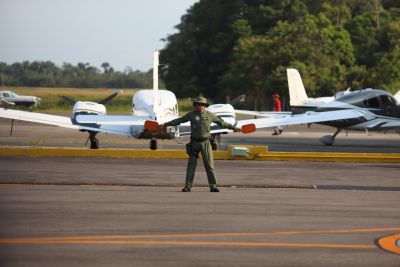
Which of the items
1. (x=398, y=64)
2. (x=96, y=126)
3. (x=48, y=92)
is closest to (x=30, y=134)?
(x=96, y=126)

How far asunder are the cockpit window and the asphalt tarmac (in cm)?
1092

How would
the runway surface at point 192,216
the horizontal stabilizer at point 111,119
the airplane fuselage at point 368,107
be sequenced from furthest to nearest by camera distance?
the airplane fuselage at point 368,107 → the horizontal stabilizer at point 111,119 → the runway surface at point 192,216

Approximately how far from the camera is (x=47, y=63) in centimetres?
12575

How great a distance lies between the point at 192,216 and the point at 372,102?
76.7ft

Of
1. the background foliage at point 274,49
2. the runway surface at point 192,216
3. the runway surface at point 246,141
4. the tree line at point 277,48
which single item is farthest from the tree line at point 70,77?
the runway surface at point 192,216

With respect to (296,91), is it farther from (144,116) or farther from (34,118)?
(144,116)

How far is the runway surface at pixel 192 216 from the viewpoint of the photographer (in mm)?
11203

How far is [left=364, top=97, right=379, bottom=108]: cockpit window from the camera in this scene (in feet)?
121

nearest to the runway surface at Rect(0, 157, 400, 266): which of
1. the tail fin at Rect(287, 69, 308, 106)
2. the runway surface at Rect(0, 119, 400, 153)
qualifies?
the runway surface at Rect(0, 119, 400, 153)

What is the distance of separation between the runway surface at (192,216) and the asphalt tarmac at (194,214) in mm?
16

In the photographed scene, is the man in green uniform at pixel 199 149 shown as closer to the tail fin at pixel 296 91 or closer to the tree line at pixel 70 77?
the tail fin at pixel 296 91

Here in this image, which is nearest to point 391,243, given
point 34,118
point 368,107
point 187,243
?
point 187,243

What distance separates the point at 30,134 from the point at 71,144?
7.14 metres

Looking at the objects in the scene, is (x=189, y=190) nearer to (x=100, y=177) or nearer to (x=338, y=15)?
(x=100, y=177)
